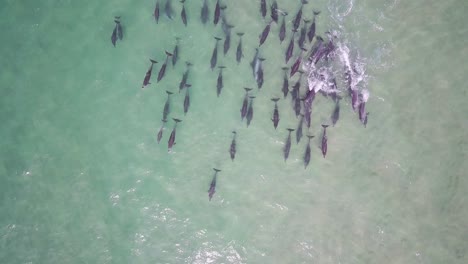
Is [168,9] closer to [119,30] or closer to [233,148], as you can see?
[119,30]

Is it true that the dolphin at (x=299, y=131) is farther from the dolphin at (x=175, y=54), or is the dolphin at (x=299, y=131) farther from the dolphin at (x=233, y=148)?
the dolphin at (x=175, y=54)

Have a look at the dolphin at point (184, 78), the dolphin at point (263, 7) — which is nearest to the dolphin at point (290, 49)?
the dolphin at point (263, 7)

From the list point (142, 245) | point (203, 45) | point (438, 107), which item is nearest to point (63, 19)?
point (203, 45)

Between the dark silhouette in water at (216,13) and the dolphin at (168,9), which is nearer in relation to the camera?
the dark silhouette in water at (216,13)

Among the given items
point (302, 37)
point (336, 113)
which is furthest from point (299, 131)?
point (302, 37)

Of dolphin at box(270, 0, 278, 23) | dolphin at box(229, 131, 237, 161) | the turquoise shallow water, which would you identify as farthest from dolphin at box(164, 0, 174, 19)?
dolphin at box(229, 131, 237, 161)

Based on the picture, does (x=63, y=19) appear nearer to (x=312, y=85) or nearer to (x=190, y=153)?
(x=190, y=153)

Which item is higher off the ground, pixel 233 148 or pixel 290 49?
pixel 290 49

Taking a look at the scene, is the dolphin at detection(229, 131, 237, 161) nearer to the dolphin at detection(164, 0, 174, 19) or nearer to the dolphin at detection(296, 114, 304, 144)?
the dolphin at detection(296, 114, 304, 144)
